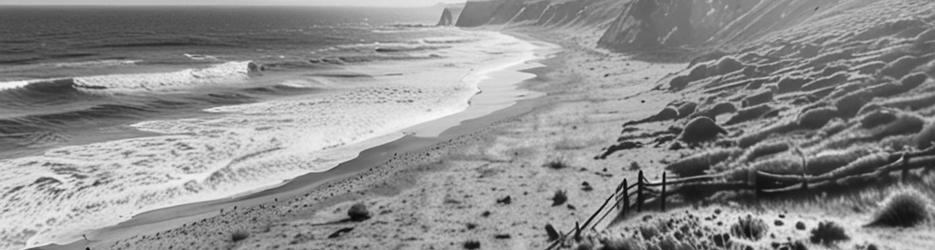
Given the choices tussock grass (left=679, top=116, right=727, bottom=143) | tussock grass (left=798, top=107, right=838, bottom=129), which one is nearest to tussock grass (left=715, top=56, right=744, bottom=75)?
tussock grass (left=679, top=116, right=727, bottom=143)

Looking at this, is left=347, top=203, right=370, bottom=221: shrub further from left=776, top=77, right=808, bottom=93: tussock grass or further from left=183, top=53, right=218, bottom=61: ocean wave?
left=183, top=53, right=218, bottom=61: ocean wave

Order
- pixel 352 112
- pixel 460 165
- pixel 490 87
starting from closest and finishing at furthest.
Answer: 1. pixel 460 165
2. pixel 352 112
3. pixel 490 87

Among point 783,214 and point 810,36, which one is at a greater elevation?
point 810,36

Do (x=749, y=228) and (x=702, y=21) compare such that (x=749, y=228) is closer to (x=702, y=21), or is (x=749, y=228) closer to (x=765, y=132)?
(x=765, y=132)

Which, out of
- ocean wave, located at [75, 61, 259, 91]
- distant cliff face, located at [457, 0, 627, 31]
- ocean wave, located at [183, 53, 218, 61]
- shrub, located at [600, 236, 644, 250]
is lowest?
shrub, located at [600, 236, 644, 250]

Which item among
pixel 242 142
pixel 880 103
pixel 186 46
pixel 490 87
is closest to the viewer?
pixel 880 103

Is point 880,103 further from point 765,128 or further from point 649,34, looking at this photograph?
point 649,34

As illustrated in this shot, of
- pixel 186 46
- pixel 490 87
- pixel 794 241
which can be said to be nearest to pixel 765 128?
pixel 794 241
